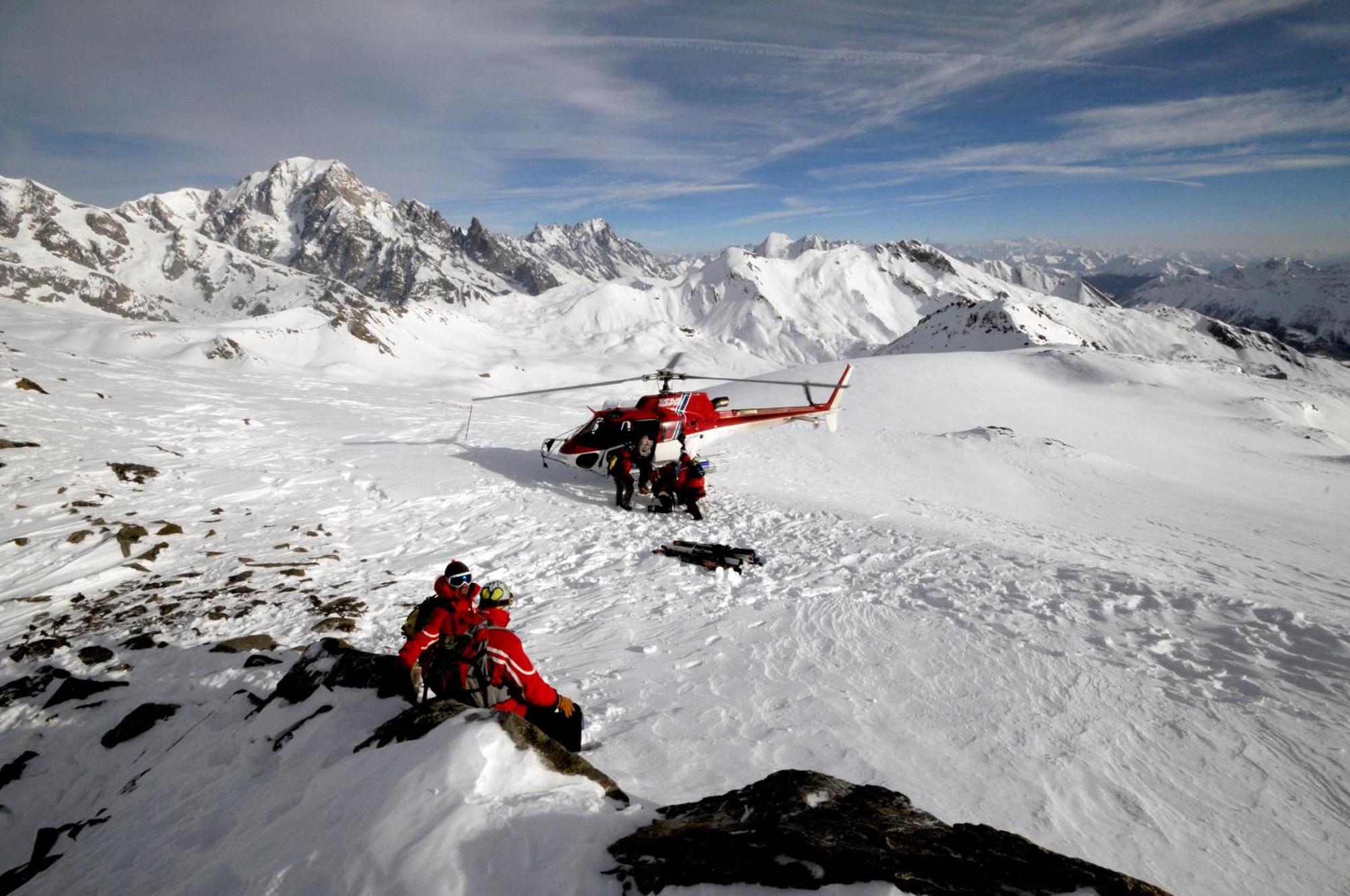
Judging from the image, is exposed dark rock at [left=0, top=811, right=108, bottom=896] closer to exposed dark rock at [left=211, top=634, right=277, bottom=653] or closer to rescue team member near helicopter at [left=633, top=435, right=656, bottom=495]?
exposed dark rock at [left=211, top=634, right=277, bottom=653]

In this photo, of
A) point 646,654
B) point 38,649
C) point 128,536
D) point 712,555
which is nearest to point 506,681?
point 646,654

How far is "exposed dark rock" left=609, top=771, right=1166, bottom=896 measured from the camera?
104 inches

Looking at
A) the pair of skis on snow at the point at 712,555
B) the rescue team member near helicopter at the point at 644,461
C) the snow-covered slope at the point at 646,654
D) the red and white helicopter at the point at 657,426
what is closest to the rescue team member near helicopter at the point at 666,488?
the rescue team member near helicopter at the point at 644,461

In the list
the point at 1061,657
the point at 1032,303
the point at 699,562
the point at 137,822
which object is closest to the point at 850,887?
the point at 137,822

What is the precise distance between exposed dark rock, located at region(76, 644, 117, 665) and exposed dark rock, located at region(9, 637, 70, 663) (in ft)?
1.13

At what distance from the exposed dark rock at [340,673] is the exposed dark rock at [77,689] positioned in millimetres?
2643

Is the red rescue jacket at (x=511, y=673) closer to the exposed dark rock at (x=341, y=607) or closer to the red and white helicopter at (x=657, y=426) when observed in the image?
the exposed dark rock at (x=341, y=607)

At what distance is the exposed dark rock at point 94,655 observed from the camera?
7.06m

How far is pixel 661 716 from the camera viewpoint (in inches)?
235

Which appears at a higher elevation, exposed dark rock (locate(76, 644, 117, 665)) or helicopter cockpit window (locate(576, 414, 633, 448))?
helicopter cockpit window (locate(576, 414, 633, 448))

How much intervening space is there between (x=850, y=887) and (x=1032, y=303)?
15330 cm

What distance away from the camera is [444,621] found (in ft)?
17.6

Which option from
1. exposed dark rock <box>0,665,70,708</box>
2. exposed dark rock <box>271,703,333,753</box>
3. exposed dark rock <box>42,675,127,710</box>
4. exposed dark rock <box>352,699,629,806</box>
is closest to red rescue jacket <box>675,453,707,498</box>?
exposed dark rock <box>271,703,333,753</box>

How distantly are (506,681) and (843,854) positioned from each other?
3.29m
